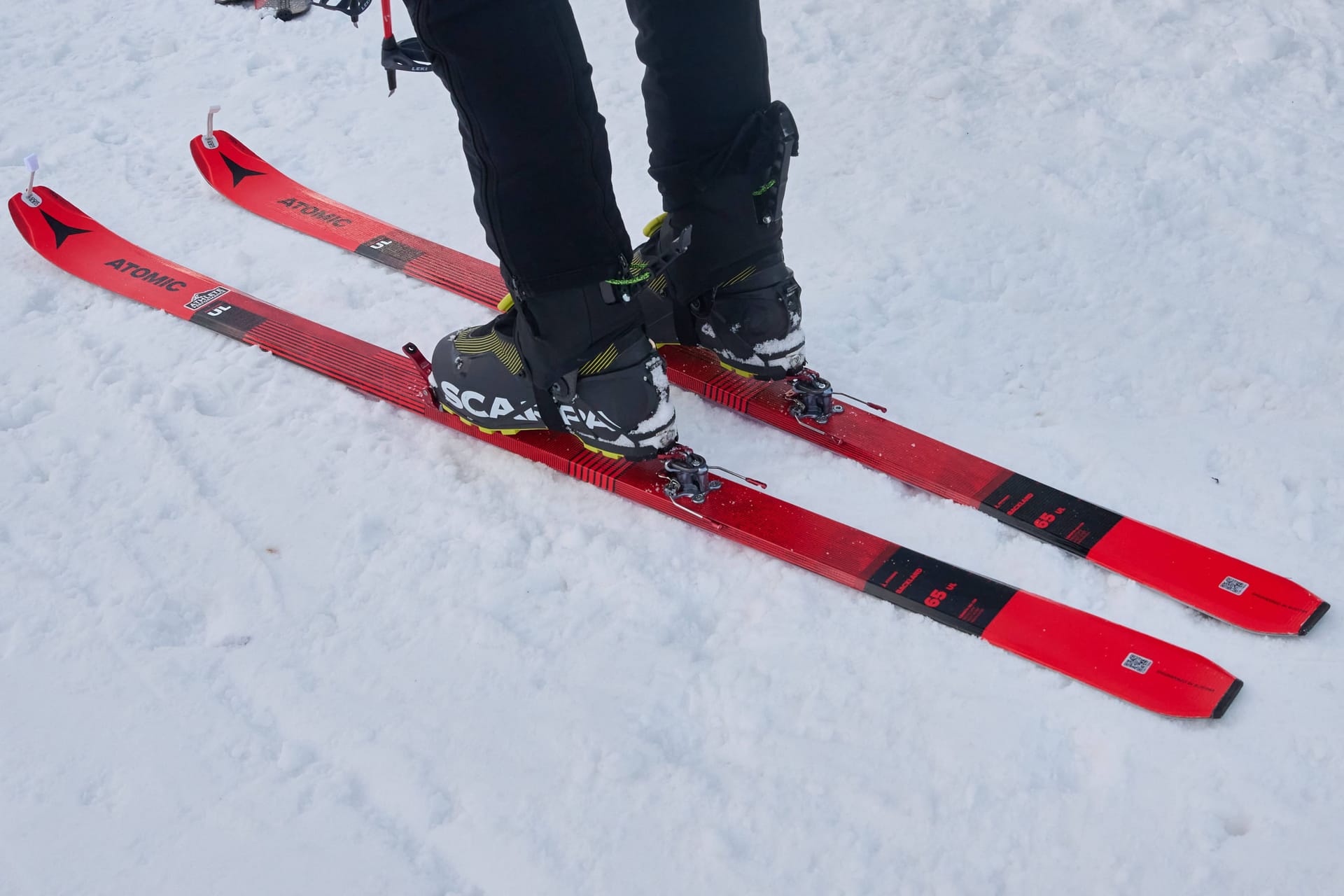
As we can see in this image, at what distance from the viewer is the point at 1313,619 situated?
Result: 1.93m

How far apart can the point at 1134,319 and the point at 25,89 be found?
169 inches

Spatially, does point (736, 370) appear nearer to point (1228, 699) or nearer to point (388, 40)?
point (388, 40)

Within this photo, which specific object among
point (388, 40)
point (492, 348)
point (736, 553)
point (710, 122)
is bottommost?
point (736, 553)

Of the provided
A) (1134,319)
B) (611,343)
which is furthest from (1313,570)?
(611,343)

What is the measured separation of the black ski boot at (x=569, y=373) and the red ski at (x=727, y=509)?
0.10 meters

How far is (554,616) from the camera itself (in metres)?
2.01

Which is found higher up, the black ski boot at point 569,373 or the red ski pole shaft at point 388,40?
the red ski pole shaft at point 388,40

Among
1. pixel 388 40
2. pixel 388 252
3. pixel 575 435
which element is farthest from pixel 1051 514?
pixel 388 252

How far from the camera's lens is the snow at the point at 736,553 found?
5.36 feet

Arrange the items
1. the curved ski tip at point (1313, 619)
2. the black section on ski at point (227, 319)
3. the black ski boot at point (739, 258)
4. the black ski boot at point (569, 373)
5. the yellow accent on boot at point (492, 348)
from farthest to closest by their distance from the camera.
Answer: the black section on ski at point (227, 319) → the yellow accent on boot at point (492, 348) → the black ski boot at point (739, 258) → the black ski boot at point (569, 373) → the curved ski tip at point (1313, 619)

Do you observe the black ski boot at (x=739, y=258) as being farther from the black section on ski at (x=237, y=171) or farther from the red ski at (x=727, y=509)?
the black section on ski at (x=237, y=171)

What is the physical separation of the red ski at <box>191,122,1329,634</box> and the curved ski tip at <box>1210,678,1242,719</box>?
19cm

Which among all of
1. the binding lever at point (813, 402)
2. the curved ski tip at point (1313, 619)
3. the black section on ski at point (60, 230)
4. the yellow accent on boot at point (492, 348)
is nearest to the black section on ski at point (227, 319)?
the black section on ski at point (60, 230)

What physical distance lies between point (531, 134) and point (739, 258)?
0.64 m
